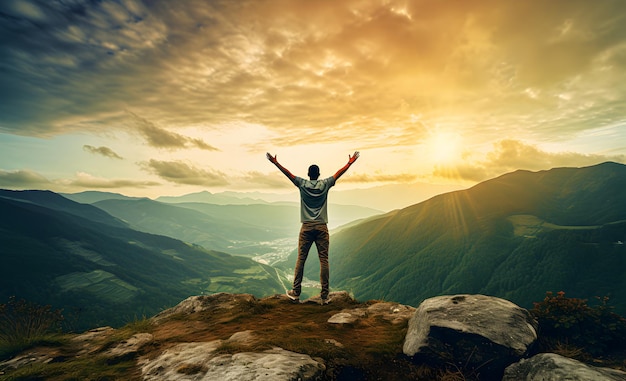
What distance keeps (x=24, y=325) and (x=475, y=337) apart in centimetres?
1480

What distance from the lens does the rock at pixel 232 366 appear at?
587cm

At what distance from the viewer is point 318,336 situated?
849 cm

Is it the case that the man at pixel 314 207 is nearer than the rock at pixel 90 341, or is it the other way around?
the rock at pixel 90 341

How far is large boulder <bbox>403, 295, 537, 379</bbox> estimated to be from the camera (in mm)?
7016

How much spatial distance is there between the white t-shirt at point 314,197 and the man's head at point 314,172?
0.28 metres

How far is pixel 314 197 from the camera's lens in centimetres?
1166

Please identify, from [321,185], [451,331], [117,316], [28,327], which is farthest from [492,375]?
[117,316]

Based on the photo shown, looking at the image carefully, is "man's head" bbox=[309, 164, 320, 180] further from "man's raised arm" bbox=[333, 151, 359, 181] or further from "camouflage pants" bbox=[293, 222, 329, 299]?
"camouflage pants" bbox=[293, 222, 329, 299]

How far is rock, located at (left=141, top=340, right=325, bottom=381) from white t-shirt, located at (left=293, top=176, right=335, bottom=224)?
17.8 ft

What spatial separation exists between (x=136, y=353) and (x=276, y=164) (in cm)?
781

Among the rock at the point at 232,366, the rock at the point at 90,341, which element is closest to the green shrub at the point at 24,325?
the rock at the point at 90,341

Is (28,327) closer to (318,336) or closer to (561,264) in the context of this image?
(318,336)

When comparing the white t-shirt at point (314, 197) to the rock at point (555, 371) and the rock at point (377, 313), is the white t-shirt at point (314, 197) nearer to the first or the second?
the rock at point (377, 313)

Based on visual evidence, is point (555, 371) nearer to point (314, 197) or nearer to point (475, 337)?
point (475, 337)
